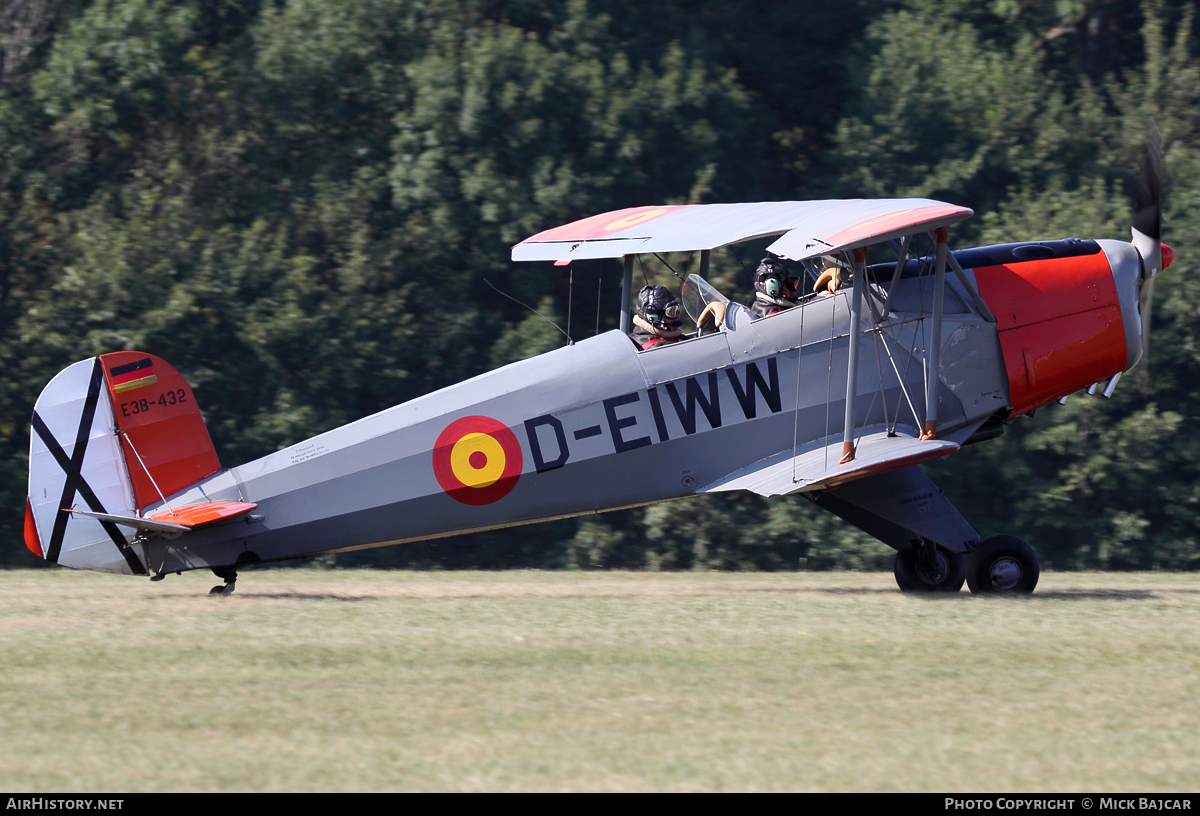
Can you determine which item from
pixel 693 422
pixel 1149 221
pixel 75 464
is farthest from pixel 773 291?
pixel 75 464

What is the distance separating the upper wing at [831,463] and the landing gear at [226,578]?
3.38 meters

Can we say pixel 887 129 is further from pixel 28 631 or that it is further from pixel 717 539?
pixel 28 631

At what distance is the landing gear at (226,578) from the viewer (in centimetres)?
935

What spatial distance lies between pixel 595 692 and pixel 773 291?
4321 millimetres

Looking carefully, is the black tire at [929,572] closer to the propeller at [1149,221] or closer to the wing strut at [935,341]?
the wing strut at [935,341]

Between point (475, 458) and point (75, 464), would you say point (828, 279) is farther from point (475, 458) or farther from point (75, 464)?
Result: point (75, 464)

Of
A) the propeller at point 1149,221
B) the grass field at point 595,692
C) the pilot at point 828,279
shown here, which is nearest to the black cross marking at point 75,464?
the grass field at point 595,692

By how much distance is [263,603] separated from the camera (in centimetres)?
916

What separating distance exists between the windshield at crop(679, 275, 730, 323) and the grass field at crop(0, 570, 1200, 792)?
2348 millimetres

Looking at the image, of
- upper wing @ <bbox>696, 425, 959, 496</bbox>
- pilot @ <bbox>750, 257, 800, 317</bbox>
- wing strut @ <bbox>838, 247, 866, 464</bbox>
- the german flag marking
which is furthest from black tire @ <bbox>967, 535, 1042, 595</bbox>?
the german flag marking

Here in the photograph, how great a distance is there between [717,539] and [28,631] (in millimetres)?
11574

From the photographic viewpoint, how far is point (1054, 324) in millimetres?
10234
